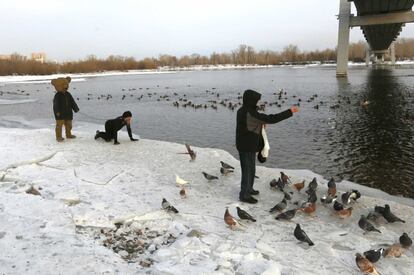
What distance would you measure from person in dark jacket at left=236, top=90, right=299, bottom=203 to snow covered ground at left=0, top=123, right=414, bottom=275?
0.42 metres

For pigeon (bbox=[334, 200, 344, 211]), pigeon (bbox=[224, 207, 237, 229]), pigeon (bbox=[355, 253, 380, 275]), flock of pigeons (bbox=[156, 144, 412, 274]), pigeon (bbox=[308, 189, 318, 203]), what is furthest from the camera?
pigeon (bbox=[308, 189, 318, 203])

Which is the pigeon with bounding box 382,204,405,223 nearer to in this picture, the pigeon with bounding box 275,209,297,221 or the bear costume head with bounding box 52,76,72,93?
the pigeon with bounding box 275,209,297,221

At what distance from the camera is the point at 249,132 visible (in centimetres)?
686

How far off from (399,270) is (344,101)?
22.5m

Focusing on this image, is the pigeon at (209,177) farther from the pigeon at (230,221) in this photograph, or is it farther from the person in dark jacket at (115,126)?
the person in dark jacket at (115,126)

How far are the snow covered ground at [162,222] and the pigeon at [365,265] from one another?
6.7 inches

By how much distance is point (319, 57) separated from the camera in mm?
149625

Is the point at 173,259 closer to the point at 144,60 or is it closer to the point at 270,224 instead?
the point at 270,224

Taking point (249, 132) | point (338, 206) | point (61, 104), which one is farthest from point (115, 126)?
point (338, 206)

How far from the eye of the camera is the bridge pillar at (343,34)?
50.5 meters

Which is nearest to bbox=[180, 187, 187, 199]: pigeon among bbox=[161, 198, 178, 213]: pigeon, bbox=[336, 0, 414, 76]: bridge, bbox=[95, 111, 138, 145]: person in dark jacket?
bbox=[161, 198, 178, 213]: pigeon

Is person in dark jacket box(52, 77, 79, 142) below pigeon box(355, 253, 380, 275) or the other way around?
the other way around

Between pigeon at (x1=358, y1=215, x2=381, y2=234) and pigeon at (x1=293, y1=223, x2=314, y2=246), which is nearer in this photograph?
pigeon at (x1=293, y1=223, x2=314, y2=246)

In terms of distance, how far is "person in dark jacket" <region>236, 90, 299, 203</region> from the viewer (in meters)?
6.64
